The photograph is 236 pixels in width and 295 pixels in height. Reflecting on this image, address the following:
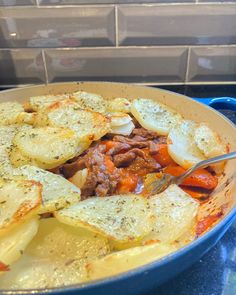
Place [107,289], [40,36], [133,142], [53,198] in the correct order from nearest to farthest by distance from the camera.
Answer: [107,289]
[53,198]
[133,142]
[40,36]

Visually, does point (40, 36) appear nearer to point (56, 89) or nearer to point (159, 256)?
point (56, 89)

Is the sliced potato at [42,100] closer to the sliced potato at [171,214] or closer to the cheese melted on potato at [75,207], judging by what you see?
the cheese melted on potato at [75,207]

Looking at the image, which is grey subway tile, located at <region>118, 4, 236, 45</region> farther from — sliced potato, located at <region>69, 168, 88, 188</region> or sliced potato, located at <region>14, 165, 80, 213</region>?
sliced potato, located at <region>14, 165, 80, 213</region>

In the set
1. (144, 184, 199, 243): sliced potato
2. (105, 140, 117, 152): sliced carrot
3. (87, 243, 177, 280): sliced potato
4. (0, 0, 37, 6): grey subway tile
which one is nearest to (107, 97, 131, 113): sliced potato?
(105, 140, 117, 152): sliced carrot

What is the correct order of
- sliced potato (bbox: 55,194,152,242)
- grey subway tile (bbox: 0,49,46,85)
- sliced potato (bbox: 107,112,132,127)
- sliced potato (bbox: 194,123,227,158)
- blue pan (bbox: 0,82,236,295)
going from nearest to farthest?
blue pan (bbox: 0,82,236,295)
sliced potato (bbox: 55,194,152,242)
sliced potato (bbox: 194,123,227,158)
sliced potato (bbox: 107,112,132,127)
grey subway tile (bbox: 0,49,46,85)

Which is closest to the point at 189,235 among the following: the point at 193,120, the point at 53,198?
the point at 53,198

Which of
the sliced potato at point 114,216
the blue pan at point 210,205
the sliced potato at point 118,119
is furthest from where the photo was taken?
the sliced potato at point 118,119

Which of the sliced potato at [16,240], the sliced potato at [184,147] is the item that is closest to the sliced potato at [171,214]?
the sliced potato at [184,147]
